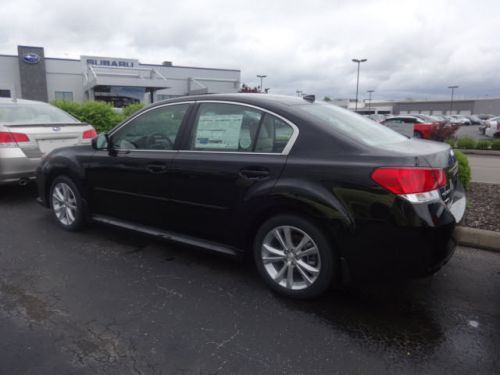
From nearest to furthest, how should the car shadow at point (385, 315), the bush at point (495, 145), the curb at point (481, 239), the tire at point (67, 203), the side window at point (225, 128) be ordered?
the car shadow at point (385, 315), the side window at point (225, 128), the curb at point (481, 239), the tire at point (67, 203), the bush at point (495, 145)

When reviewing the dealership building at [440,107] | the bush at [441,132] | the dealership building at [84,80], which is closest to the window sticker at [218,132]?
the bush at [441,132]

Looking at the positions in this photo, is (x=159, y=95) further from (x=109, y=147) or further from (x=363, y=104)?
(x=363, y=104)

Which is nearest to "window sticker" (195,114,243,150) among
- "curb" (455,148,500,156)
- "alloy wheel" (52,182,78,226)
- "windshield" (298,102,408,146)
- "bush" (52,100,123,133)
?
"windshield" (298,102,408,146)

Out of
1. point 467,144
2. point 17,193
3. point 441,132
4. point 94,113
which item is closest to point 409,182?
point 17,193

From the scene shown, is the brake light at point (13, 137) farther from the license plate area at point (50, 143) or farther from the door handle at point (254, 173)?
the door handle at point (254, 173)

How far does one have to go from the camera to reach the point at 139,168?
4.04 meters

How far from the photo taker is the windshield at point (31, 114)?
638 centimetres

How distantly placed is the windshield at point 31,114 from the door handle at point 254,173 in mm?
4543

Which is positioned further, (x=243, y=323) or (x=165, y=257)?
(x=165, y=257)

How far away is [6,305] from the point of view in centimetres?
317

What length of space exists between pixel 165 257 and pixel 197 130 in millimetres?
1324

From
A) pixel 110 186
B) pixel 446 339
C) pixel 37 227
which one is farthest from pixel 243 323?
pixel 37 227

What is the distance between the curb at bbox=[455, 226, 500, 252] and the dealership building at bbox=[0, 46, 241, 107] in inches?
1217

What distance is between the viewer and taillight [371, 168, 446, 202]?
2.72 meters
